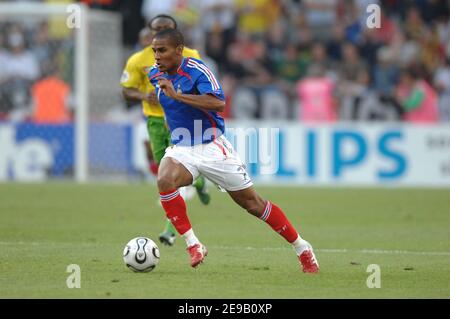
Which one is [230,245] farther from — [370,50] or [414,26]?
[414,26]

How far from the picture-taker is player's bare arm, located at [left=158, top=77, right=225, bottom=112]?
895 cm

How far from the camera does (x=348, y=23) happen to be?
2516 cm

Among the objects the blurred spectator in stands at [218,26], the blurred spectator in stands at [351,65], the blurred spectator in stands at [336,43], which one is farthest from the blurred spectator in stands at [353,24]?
the blurred spectator in stands at [218,26]

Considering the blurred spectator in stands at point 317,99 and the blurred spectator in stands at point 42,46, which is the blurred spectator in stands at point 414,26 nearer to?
the blurred spectator in stands at point 317,99

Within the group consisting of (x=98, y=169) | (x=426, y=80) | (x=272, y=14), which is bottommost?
(x=98, y=169)

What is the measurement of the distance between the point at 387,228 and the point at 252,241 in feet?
7.82

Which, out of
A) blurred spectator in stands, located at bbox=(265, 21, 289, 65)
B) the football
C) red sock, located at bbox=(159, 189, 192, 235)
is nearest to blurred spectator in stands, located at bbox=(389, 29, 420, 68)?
blurred spectator in stands, located at bbox=(265, 21, 289, 65)

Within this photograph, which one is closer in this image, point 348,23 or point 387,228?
point 387,228

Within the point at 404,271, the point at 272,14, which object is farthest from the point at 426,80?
the point at 404,271

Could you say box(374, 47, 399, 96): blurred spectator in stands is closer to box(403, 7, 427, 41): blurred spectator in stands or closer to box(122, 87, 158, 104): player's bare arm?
box(403, 7, 427, 41): blurred spectator in stands

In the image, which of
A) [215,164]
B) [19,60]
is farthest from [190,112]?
[19,60]

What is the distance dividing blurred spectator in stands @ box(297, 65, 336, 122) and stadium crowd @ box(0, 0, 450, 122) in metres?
0.02

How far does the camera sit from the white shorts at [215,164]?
9289 mm
